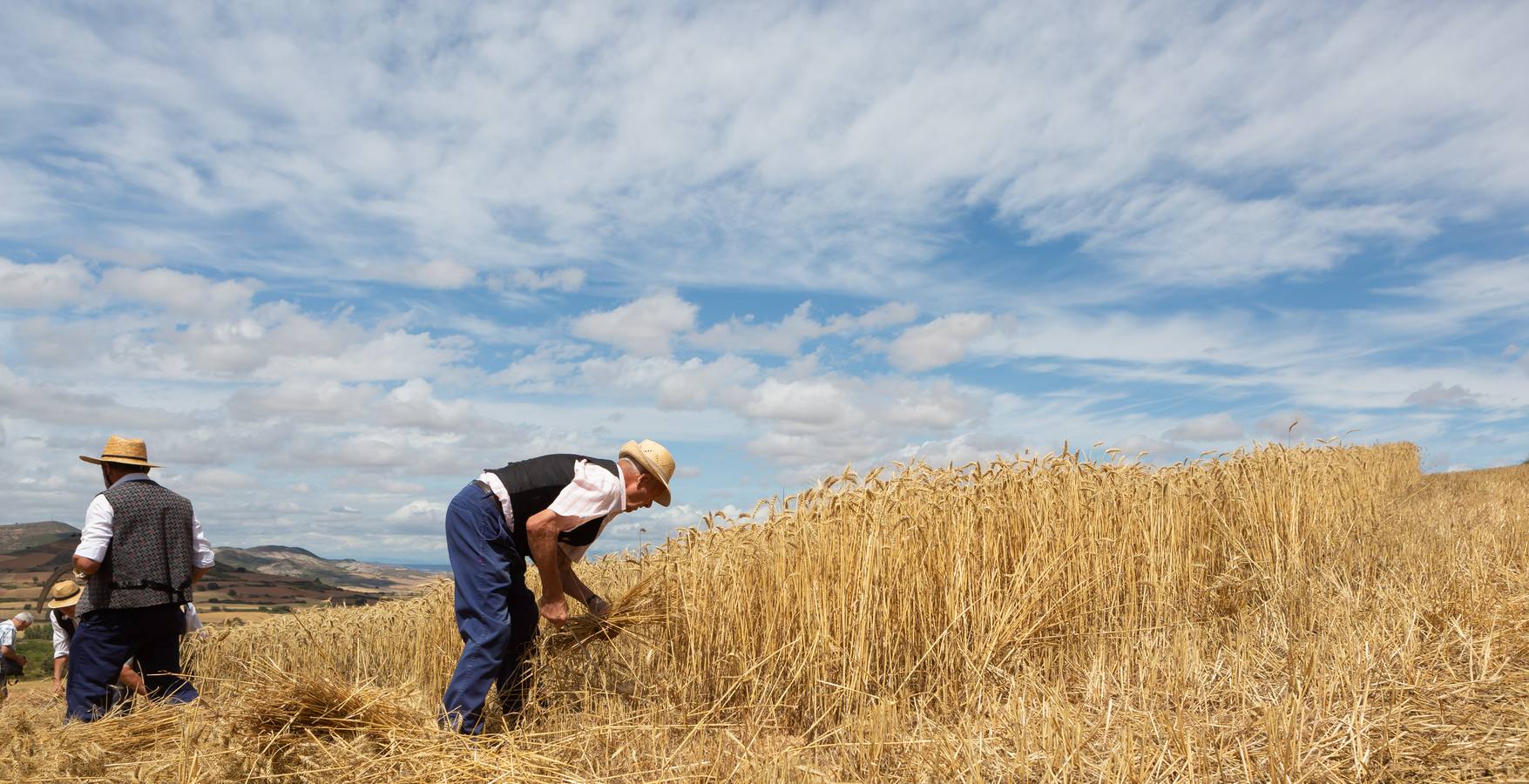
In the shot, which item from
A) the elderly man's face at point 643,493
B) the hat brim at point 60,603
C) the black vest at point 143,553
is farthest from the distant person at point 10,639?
the elderly man's face at point 643,493

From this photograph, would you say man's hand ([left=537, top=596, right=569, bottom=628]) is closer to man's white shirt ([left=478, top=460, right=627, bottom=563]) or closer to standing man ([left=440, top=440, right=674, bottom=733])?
standing man ([left=440, top=440, right=674, bottom=733])

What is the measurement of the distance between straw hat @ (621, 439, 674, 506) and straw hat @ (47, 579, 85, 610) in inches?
217

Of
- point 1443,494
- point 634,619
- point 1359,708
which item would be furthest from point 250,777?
point 1443,494

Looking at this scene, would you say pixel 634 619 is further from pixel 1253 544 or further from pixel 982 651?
pixel 1253 544

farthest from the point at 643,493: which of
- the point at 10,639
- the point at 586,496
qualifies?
the point at 10,639

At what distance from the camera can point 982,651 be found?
442cm

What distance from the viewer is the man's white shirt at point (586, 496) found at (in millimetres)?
3621

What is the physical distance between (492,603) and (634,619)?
718 millimetres

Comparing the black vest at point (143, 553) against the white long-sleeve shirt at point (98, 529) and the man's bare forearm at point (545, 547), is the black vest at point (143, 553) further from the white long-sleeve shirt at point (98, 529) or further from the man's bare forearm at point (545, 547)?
the man's bare forearm at point (545, 547)

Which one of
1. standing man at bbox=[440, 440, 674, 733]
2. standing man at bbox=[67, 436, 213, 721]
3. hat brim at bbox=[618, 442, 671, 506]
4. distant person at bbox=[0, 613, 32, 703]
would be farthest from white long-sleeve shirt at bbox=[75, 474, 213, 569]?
distant person at bbox=[0, 613, 32, 703]

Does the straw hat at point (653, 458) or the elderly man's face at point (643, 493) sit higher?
the straw hat at point (653, 458)

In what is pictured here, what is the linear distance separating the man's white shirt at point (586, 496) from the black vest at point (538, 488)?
1.0 inches

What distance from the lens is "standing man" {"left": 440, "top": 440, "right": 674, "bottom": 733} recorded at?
3623 millimetres

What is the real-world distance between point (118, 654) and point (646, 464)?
333 cm
